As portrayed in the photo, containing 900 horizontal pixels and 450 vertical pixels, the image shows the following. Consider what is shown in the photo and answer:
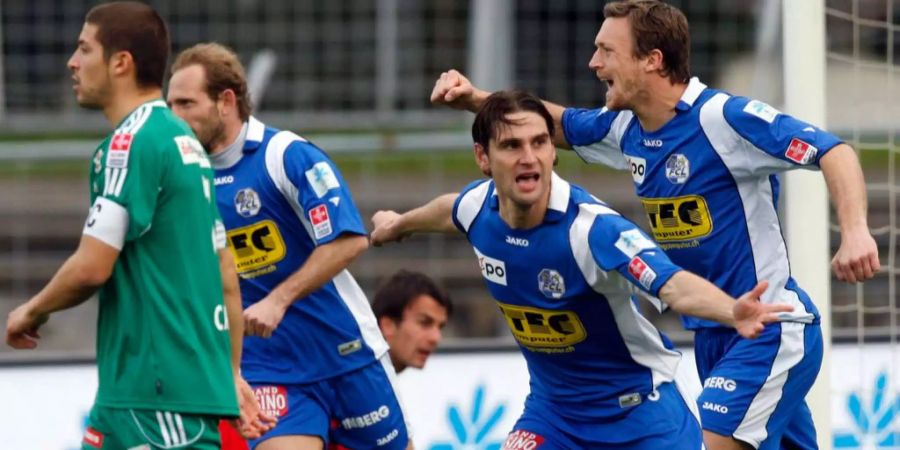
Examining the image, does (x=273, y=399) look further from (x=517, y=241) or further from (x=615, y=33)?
(x=615, y=33)

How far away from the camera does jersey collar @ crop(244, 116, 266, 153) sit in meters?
6.62

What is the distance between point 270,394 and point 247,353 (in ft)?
0.68

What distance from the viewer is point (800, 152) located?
19.0 feet

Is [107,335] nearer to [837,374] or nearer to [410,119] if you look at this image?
[837,374]

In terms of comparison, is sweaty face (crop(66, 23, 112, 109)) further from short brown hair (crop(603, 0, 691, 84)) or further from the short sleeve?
short brown hair (crop(603, 0, 691, 84))

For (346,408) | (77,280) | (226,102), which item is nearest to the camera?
(77,280)

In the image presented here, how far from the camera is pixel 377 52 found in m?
11.9

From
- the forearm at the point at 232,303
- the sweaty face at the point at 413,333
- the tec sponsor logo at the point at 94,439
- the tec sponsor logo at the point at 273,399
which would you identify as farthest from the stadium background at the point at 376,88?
the tec sponsor logo at the point at 94,439

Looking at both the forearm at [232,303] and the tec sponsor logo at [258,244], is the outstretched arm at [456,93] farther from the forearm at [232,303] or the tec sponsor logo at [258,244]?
the forearm at [232,303]

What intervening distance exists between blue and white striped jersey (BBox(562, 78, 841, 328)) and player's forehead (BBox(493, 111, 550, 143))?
2.31ft

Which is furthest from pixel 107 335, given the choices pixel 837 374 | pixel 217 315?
pixel 837 374

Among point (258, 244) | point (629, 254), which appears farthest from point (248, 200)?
point (629, 254)

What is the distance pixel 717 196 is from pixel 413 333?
208 centimetres

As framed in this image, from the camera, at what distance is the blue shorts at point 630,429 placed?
5.91 meters
